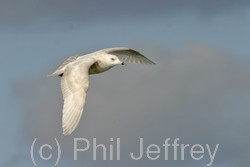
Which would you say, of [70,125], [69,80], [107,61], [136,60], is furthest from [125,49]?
[70,125]

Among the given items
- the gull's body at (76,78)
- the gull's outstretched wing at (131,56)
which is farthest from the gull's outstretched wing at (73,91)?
the gull's outstretched wing at (131,56)

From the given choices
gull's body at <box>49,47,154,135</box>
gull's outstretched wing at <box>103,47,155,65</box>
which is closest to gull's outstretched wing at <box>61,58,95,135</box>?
gull's body at <box>49,47,154,135</box>

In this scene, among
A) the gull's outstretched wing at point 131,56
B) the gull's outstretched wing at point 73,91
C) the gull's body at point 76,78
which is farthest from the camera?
the gull's outstretched wing at point 131,56

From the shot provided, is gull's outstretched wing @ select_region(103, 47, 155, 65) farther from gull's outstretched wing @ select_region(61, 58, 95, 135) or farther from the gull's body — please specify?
gull's outstretched wing @ select_region(61, 58, 95, 135)

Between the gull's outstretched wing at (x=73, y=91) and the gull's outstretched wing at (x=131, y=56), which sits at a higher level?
the gull's outstretched wing at (x=131, y=56)

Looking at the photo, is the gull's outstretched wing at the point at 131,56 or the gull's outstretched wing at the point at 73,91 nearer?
the gull's outstretched wing at the point at 73,91

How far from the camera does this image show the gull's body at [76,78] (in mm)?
29547

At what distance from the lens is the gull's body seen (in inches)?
1163

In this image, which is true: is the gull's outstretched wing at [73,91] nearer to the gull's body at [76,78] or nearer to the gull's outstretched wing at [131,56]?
the gull's body at [76,78]

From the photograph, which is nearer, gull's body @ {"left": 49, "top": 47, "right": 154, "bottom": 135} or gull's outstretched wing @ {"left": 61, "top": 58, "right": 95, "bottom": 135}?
gull's outstretched wing @ {"left": 61, "top": 58, "right": 95, "bottom": 135}

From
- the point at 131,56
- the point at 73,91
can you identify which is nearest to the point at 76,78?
the point at 73,91

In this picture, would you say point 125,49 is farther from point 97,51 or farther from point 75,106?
point 75,106

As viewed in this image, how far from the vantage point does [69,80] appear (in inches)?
1240

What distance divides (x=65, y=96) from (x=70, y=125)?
86.6 inches
